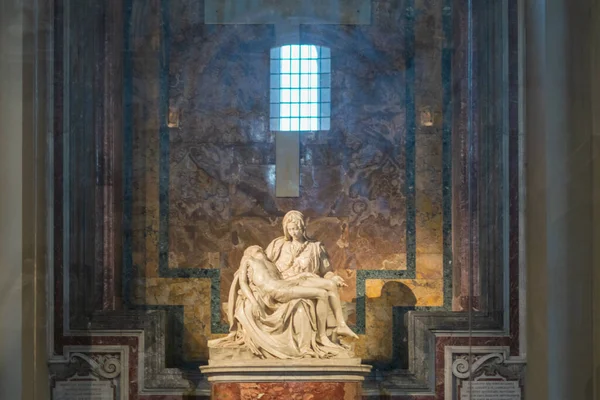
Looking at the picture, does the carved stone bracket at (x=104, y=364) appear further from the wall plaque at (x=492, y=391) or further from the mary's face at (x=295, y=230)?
the wall plaque at (x=492, y=391)

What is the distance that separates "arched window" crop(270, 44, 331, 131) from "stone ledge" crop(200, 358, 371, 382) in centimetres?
243

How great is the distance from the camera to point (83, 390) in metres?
12.5

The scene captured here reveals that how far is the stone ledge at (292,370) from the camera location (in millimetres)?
11922

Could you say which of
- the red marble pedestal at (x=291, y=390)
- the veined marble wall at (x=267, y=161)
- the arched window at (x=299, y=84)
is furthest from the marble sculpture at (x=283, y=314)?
the arched window at (x=299, y=84)

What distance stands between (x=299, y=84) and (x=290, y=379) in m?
2.90

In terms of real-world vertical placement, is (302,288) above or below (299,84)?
below

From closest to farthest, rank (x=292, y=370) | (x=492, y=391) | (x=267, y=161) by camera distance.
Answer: (x=292, y=370)
(x=492, y=391)
(x=267, y=161)

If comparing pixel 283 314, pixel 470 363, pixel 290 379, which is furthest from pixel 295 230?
pixel 470 363

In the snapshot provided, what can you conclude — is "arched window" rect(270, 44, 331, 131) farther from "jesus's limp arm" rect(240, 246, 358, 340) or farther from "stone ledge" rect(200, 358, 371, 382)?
"stone ledge" rect(200, 358, 371, 382)

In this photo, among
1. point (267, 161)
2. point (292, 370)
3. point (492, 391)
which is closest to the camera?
point (292, 370)

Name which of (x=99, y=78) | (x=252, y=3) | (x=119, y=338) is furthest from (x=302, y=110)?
(x=119, y=338)

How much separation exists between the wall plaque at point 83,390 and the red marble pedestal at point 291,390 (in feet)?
4.02

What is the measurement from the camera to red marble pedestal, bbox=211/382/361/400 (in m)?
12.0

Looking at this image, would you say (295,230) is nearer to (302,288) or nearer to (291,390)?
(302,288)
